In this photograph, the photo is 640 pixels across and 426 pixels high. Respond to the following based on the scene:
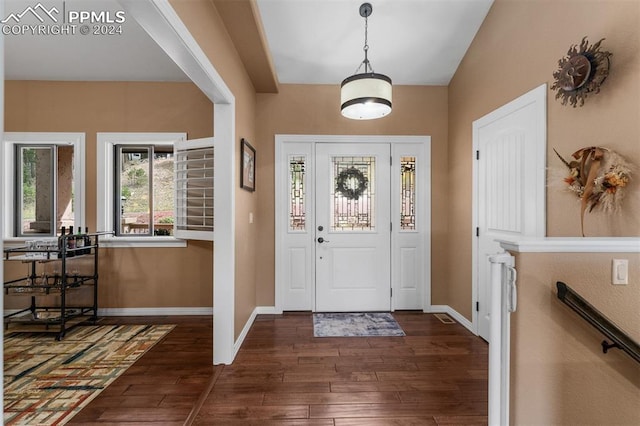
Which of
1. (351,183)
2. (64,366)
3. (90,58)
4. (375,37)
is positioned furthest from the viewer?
(351,183)

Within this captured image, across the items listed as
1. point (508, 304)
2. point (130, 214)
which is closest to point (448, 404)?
point (508, 304)

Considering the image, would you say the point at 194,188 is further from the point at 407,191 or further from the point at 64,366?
the point at 407,191

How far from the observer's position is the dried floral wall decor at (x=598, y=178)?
1853 millimetres

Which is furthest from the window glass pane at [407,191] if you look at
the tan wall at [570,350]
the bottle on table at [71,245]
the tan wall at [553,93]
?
the bottle on table at [71,245]

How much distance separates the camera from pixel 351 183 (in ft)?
13.4

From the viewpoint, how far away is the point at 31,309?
358cm

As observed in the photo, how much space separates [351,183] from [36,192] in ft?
12.5

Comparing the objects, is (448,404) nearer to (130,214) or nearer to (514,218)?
(514,218)

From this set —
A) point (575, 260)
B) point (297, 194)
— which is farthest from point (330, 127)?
point (575, 260)

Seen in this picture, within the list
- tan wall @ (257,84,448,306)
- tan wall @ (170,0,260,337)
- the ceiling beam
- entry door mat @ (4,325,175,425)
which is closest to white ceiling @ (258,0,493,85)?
tan wall @ (257,84,448,306)

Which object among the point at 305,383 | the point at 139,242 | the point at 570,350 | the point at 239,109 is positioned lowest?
the point at 305,383

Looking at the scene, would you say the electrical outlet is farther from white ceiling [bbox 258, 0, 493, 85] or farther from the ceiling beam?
the ceiling beam

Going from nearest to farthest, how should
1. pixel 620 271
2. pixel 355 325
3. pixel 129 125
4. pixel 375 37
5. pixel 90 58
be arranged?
pixel 620 271, pixel 375 37, pixel 90 58, pixel 355 325, pixel 129 125

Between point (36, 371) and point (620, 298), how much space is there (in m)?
3.96
